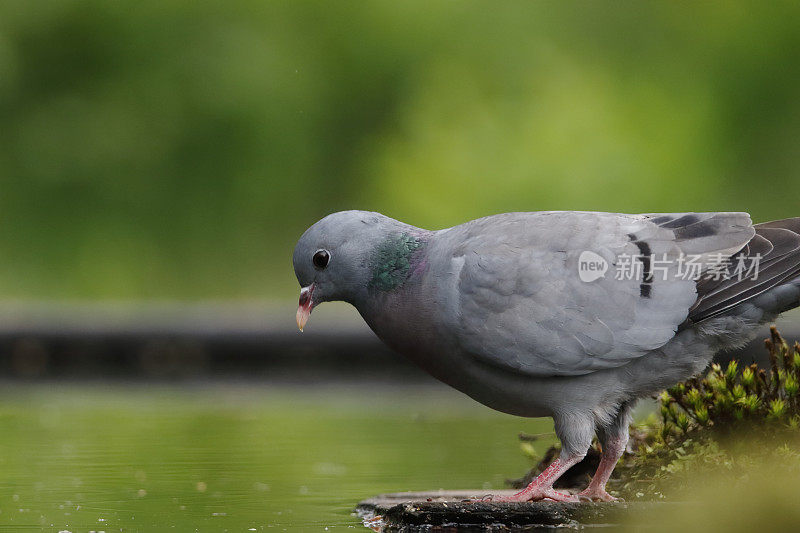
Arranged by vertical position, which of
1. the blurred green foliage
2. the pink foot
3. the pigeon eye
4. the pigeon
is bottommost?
the pink foot

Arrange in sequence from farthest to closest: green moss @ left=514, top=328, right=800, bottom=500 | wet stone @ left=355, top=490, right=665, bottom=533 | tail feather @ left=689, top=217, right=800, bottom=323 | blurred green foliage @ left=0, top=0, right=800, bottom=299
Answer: blurred green foliage @ left=0, top=0, right=800, bottom=299 < green moss @ left=514, top=328, right=800, bottom=500 < tail feather @ left=689, top=217, right=800, bottom=323 < wet stone @ left=355, top=490, right=665, bottom=533

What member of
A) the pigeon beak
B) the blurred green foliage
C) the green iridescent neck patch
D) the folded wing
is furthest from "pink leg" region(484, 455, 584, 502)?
the blurred green foliage

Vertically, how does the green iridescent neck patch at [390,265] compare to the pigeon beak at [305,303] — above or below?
above

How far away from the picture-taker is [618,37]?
1332 cm

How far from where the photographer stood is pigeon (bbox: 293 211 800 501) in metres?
3.89

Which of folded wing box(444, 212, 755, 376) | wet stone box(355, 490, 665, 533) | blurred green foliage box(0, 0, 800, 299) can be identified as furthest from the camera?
blurred green foliage box(0, 0, 800, 299)

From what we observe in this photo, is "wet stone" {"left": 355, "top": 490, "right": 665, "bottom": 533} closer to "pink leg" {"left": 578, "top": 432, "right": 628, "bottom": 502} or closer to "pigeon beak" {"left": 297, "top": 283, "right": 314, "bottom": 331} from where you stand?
"pink leg" {"left": 578, "top": 432, "right": 628, "bottom": 502}

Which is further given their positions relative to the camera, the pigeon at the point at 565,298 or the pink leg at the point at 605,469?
the pink leg at the point at 605,469

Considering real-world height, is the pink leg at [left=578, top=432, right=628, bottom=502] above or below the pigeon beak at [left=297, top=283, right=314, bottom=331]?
below

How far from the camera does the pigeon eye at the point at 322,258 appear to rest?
4094 millimetres

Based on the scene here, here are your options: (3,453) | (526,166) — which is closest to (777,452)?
(3,453)

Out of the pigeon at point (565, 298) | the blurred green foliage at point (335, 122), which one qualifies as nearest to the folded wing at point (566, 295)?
the pigeon at point (565, 298)

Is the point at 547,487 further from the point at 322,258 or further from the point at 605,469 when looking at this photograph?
the point at 322,258

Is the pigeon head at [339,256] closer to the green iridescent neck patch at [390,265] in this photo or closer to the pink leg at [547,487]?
the green iridescent neck patch at [390,265]
